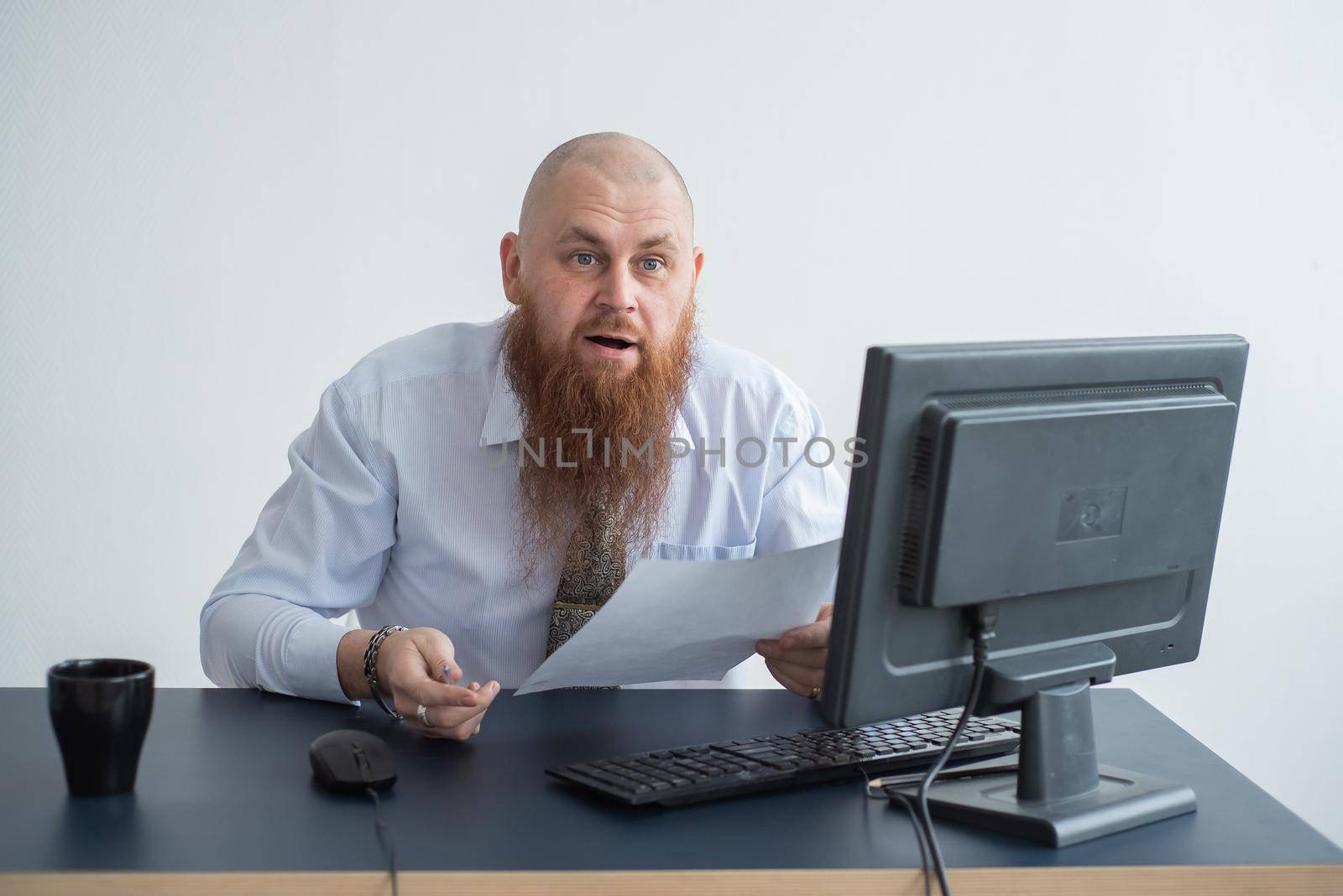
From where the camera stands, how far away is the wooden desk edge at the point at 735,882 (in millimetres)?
862

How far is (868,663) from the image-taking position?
978 millimetres

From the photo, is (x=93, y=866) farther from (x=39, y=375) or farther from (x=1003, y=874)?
(x=39, y=375)

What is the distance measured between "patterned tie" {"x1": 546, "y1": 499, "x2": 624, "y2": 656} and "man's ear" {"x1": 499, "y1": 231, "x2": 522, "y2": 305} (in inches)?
16.1

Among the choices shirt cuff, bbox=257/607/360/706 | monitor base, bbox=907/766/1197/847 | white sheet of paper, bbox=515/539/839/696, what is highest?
white sheet of paper, bbox=515/539/839/696

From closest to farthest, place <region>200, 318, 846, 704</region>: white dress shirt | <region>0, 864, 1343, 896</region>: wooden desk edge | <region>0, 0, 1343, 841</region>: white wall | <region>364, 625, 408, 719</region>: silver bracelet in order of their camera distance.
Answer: <region>0, 864, 1343, 896</region>: wooden desk edge
<region>364, 625, 408, 719</region>: silver bracelet
<region>200, 318, 846, 704</region>: white dress shirt
<region>0, 0, 1343, 841</region>: white wall

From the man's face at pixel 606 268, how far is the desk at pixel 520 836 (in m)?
0.74

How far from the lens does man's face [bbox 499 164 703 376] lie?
1.79m

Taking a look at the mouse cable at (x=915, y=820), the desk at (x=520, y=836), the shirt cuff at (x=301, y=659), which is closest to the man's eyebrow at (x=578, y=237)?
the shirt cuff at (x=301, y=659)

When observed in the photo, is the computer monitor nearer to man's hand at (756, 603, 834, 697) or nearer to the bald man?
man's hand at (756, 603, 834, 697)

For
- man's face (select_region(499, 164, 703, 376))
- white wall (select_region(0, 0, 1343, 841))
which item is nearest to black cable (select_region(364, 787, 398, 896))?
man's face (select_region(499, 164, 703, 376))

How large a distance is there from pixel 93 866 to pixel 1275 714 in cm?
309

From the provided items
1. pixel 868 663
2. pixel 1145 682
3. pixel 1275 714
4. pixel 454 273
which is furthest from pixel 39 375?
pixel 1275 714

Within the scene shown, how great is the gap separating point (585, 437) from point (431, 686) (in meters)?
0.68

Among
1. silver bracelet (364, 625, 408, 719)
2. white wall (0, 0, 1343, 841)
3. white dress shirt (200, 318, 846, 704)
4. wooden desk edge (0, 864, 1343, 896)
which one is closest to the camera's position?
wooden desk edge (0, 864, 1343, 896)
